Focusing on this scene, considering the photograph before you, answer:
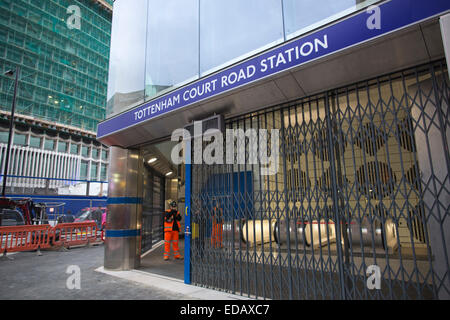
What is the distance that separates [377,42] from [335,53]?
471mm

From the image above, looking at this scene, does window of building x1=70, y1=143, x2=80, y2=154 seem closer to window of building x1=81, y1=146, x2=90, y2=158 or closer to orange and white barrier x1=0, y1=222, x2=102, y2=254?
window of building x1=81, y1=146, x2=90, y2=158

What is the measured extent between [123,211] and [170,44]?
14.0 ft

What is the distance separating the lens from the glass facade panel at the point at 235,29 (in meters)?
4.66

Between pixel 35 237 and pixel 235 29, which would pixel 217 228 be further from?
pixel 35 237

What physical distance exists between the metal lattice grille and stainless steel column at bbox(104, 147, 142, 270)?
2.24 meters

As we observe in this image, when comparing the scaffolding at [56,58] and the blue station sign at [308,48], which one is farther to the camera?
the scaffolding at [56,58]

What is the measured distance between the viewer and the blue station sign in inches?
121

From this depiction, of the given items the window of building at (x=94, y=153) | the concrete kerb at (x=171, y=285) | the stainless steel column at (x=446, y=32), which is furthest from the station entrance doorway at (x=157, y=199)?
the window of building at (x=94, y=153)

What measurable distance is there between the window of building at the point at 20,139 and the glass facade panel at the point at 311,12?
122 ft

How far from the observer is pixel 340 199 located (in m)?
4.21
